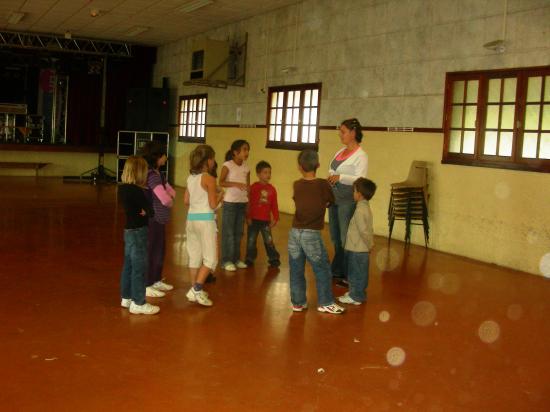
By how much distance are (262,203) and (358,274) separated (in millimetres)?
1402

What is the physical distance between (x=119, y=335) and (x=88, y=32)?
12.5 meters

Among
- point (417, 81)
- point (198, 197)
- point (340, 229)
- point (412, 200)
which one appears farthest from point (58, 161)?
point (198, 197)

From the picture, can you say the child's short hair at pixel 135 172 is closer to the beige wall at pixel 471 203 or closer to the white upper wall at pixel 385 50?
the beige wall at pixel 471 203

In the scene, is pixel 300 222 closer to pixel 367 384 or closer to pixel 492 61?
pixel 367 384

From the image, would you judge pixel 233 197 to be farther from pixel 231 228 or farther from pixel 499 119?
pixel 499 119

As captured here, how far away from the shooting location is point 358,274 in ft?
16.0

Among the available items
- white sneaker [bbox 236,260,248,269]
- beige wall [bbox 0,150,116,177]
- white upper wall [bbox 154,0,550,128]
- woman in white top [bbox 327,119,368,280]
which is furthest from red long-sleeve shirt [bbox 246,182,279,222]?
beige wall [bbox 0,150,116,177]

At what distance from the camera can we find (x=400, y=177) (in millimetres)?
8281

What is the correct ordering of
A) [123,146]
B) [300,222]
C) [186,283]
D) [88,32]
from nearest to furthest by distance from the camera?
[300,222]
[186,283]
[88,32]
[123,146]

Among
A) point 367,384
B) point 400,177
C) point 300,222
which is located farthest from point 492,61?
point 367,384

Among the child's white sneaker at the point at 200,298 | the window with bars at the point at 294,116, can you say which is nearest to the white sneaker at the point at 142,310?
the child's white sneaker at the point at 200,298

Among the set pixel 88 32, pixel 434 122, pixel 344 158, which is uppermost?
pixel 88 32

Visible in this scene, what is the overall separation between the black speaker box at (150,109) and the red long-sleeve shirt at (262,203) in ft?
33.6

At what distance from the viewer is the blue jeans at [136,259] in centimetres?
427
